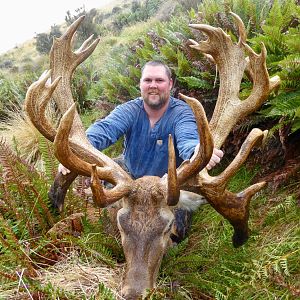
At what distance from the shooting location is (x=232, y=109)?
4359 mm

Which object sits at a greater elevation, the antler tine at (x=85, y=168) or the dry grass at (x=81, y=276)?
the antler tine at (x=85, y=168)

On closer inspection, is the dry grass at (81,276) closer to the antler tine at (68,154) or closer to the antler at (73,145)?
the antler at (73,145)

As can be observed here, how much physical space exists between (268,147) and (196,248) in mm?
1507

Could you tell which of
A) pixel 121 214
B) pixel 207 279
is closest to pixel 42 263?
pixel 121 214

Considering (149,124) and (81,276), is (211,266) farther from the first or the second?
(149,124)

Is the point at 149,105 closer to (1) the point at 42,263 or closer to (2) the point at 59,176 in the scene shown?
(2) the point at 59,176

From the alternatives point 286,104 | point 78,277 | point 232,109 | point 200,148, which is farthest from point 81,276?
point 286,104

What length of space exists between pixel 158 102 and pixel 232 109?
3.60 ft

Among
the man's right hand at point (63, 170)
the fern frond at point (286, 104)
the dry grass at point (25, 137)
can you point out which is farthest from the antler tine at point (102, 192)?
the dry grass at point (25, 137)

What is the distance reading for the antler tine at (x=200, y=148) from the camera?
3.26 m

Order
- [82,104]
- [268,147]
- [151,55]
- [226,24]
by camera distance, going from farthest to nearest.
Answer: [82,104], [151,55], [226,24], [268,147]

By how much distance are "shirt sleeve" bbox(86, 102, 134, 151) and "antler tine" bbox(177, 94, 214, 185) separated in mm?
1460

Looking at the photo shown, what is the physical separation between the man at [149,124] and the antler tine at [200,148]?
1.39 metres

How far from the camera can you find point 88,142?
4.41 metres
